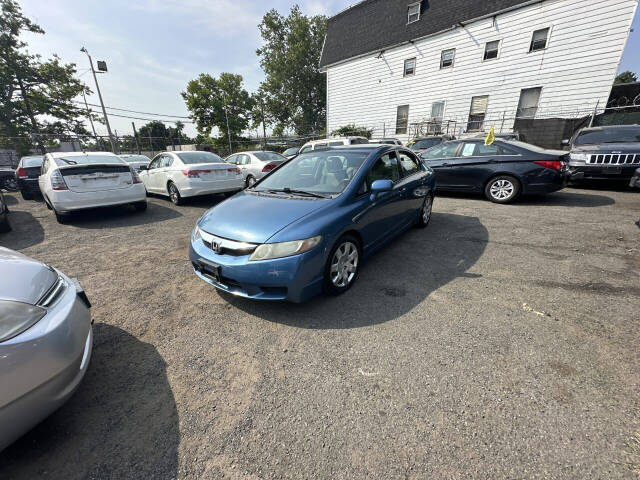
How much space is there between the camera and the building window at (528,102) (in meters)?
13.1

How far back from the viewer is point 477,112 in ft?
48.7

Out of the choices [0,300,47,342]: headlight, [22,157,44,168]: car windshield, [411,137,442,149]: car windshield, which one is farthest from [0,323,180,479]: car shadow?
[411,137,442,149]: car windshield

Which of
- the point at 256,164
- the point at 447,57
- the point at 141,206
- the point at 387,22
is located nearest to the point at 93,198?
the point at 141,206

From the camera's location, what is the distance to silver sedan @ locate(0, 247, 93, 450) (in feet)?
4.15

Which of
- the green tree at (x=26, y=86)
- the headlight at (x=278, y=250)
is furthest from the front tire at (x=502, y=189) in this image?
the green tree at (x=26, y=86)

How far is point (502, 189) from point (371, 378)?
6.29 metres

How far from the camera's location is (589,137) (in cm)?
765

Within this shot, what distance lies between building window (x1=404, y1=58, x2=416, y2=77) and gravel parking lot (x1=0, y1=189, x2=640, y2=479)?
662 inches

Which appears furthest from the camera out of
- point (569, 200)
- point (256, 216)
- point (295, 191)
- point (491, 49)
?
point (491, 49)

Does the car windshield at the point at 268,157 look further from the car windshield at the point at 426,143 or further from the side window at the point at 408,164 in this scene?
the car windshield at the point at 426,143

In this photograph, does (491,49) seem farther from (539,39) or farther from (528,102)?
(528,102)

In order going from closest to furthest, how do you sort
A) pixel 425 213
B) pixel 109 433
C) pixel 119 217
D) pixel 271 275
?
pixel 109 433, pixel 271 275, pixel 425 213, pixel 119 217

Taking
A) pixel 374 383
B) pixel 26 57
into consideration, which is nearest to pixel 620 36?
pixel 374 383

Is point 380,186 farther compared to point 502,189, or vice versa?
point 502,189
